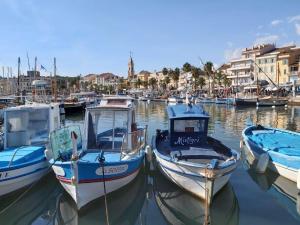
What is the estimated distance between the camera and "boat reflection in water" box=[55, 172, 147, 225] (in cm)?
1117

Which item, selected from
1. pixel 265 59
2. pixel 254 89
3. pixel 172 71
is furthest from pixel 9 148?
pixel 172 71

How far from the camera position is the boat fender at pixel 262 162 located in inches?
623

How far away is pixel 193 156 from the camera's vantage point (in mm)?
13547

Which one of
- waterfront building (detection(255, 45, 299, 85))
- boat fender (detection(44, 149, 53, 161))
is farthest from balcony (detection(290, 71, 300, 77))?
boat fender (detection(44, 149, 53, 161))

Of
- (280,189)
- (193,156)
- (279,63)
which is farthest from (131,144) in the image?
(279,63)

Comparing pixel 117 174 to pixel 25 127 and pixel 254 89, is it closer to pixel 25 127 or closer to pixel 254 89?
pixel 25 127

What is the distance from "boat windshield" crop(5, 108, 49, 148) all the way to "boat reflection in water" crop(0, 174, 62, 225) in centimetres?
238

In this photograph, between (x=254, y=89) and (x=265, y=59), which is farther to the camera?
(x=265, y=59)

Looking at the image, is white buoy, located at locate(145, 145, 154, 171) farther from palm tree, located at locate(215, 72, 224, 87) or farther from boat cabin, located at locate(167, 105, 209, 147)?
palm tree, located at locate(215, 72, 224, 87)

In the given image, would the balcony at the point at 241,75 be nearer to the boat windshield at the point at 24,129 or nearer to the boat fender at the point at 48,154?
the boat windshield at the point at 24,129

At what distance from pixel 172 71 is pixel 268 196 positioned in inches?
4880

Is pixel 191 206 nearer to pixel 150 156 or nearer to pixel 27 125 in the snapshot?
pixel 150 156

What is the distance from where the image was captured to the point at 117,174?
40.5 ft

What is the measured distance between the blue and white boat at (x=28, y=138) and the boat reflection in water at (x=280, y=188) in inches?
380
